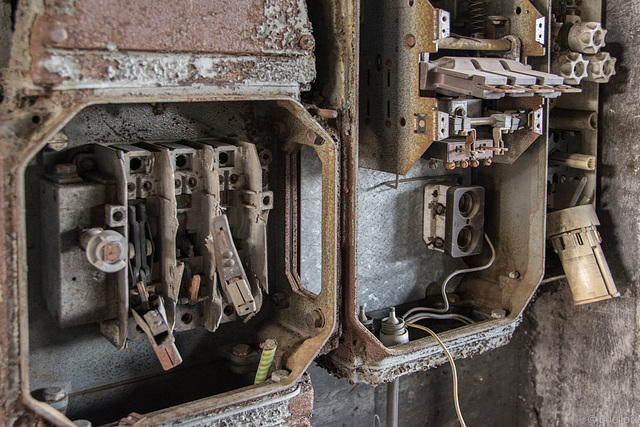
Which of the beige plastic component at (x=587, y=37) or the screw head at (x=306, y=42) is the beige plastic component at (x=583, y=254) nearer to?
the beige plastic component at (x=587, y=37)

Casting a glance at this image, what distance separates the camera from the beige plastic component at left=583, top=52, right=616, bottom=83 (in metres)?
2.32

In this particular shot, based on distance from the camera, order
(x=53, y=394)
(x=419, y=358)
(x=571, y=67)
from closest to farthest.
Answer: (x=53, y=394) → (x=419, y=358) → (x=571, y=67)

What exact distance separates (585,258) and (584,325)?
36 cm

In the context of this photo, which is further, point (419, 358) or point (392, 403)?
point (392, 403)

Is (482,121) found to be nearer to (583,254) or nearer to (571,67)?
(571,67)

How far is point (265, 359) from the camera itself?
1.84 m

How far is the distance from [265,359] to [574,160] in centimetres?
135

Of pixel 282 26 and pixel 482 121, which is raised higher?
pixel 282 26

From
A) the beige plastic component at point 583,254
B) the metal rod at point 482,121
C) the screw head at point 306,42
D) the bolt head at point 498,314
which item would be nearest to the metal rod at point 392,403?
the bolt head at point 498,314

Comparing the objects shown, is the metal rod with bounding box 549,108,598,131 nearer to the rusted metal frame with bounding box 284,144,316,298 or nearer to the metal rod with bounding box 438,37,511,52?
the metal rod with bounding box 438,37,511,52

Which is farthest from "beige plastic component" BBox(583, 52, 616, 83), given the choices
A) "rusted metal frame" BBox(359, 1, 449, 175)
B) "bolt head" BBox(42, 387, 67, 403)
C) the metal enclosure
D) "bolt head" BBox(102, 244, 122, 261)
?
"bolt head" BBox(42, 387, 67, 403)

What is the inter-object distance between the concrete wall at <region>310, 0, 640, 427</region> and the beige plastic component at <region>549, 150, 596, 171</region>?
0.10 meters

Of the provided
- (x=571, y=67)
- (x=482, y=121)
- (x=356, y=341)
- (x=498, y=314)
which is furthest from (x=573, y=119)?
(x=356, y=341)

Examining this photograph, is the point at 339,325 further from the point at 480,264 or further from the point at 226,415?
the point at 480,264
